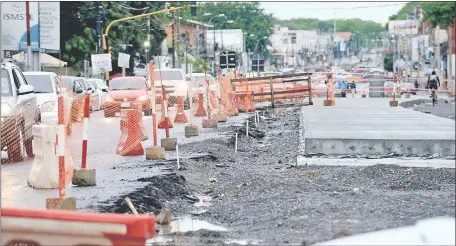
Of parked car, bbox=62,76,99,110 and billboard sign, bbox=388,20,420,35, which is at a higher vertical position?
billboard sign, bbox=388,20,420,35

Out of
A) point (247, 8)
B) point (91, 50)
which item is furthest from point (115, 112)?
point (247, 8)

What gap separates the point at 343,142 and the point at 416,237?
9037 millimetres

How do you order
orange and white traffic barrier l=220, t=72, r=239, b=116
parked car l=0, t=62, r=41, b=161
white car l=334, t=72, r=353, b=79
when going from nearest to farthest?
parked car l=0, t=62, r=41, b=161
orange and white traffic barrier l=220, t=72, r=239, b=116
white car l=334, t=72, r=353, b=79

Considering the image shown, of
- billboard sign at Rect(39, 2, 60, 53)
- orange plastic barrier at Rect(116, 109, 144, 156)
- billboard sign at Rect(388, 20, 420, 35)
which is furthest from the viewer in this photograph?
billboard sign at Rect(388, 20, 420, 35)

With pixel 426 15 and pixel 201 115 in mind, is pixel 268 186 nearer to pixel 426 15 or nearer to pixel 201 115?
pixel 201 115

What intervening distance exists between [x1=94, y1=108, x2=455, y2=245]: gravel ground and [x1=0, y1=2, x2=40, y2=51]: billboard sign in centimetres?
2667

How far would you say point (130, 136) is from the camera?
60.3ft

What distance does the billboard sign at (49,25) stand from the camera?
48.6m

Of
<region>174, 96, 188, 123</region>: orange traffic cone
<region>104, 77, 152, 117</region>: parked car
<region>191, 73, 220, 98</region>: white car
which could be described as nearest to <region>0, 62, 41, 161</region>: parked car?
<region>174, 96, 188, 123</region>: orange traffic cone

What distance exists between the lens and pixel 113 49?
69938mm

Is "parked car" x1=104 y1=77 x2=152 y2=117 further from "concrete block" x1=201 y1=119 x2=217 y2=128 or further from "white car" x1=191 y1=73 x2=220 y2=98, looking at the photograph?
"concrete block" x1=201 y1=119 x2=217 y2=128

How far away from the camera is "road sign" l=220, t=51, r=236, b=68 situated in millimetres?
48031

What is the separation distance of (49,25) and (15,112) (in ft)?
108

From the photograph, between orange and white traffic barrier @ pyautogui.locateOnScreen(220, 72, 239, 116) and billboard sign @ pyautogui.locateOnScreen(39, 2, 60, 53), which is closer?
orange and white traffic barrier @ pyautogui.locateOnScreen(220, 72, 239, 116)
